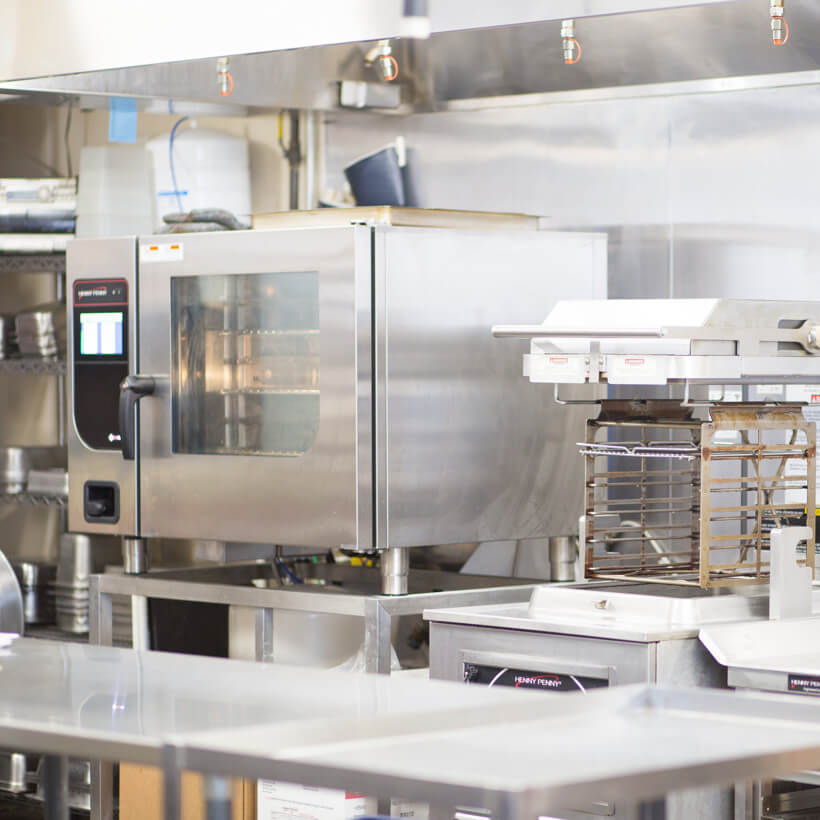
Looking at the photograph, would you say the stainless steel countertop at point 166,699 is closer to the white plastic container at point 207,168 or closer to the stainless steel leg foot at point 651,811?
the stainless steel leg foot at point 651,811

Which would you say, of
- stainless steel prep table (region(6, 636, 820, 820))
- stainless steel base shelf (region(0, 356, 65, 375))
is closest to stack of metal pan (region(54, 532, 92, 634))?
stainless steel base shelf (region(0, 356, 65, 375))

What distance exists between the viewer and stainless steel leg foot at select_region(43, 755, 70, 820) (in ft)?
8.87

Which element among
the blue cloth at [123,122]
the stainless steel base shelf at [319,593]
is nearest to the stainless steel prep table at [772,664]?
the stainless steel base shelf at [319,593]

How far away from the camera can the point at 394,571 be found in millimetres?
3656

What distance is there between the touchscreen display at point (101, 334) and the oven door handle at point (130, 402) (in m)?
0.15

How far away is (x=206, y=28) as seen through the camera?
12.4ft

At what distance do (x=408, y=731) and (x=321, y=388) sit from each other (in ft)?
6.06

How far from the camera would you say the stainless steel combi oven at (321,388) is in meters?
3.60

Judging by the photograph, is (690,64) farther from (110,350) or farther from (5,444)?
(5,444)

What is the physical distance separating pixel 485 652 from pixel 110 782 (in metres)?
1.27

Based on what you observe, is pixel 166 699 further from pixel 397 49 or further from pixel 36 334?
pixel 36 334

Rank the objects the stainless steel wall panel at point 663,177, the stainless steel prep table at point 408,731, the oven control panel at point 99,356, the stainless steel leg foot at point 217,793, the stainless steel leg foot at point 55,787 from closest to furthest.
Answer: the stainless steel prep table at point 408,731 → the stainless steel leg foot at point 217,793 → the stainless steel leg foot at point 55,787 → the stainless steel wall panel at point 663,177 → the oven control panel at point 99,356

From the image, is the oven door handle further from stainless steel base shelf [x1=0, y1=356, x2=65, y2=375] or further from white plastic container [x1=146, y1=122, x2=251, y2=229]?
stainless steel base shelf [x1=0, y1=356, x2=65, y2=375]

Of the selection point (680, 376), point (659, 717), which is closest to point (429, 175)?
point (680, 376)
